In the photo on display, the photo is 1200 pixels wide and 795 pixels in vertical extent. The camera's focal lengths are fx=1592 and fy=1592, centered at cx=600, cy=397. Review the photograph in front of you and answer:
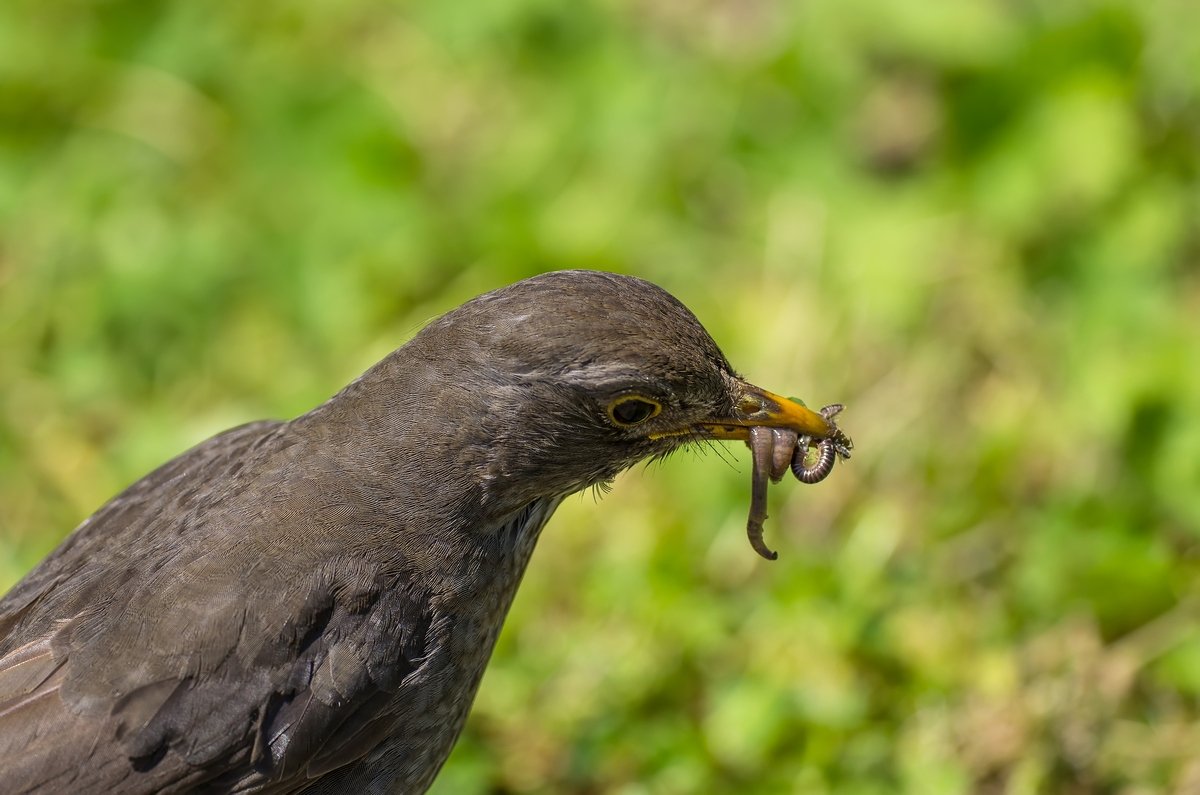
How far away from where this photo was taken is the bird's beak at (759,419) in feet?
14.2

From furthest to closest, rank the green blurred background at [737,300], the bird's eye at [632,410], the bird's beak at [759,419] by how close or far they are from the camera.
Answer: the green blurred background at [737,300] → the bird's beak at [759,419] → the bird's eye at [632,410]

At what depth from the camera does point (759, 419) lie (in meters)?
4.36

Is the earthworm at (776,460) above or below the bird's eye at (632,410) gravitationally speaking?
below

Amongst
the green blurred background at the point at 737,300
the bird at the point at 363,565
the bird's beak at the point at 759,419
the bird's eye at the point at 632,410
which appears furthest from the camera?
the green blurred background at the point at 737,300

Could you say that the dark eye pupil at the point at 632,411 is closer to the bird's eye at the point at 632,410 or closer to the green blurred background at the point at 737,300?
the bird's eye at the point at 632,410

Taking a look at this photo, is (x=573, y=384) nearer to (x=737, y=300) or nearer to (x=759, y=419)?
(x=759, y=419)

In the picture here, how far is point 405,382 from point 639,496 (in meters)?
2.12

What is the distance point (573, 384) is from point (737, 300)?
306cm

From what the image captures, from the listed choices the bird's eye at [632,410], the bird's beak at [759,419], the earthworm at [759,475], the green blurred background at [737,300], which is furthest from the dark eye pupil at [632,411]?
the green blurred background at [737,300]

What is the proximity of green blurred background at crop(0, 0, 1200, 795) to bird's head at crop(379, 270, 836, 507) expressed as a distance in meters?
1.28


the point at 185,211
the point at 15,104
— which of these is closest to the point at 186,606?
the point at 185,211

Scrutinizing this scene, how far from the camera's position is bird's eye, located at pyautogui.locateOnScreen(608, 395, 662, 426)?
4.16 metres

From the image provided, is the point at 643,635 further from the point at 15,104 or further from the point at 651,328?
the point at 15,104

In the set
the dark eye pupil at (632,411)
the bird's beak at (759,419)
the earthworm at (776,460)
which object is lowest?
the earthworm at (776,460)
